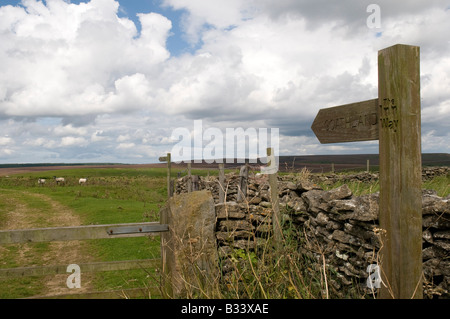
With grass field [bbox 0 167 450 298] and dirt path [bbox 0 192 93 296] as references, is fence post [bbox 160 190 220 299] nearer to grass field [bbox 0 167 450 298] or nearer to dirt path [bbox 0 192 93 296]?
grass field [bbox 0 167 450 298]

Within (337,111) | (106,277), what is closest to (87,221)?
(106,277)

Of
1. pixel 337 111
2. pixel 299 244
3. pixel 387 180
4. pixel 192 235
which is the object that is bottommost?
pixel 299 244

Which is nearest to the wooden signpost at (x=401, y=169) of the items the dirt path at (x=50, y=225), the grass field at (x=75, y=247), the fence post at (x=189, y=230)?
the grass field at (x=75, y=247)

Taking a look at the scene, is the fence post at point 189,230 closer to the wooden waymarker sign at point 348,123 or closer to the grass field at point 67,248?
the grass field at point 67,248

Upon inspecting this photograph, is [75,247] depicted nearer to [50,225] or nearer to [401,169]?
[50,225]

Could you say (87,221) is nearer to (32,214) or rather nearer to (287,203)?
(32,214)

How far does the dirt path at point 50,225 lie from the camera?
23.5ft

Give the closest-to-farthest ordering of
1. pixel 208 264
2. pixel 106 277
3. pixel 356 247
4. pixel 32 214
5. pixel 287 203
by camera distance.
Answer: pixel 208 264 < pixel 356 247 < pixel 287 203 < pixel 106 277 < pixel 32 214

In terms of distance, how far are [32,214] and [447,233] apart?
15.3m

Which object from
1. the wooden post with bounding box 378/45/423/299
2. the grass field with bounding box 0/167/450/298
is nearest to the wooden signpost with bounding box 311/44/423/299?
the wooden post with bounding box 378/45/423/299

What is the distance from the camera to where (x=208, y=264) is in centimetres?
359

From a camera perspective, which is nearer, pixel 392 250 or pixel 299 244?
pixel 392 250

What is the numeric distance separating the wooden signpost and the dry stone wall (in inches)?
Answer: 7.5

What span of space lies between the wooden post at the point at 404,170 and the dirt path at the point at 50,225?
585 centimetres
